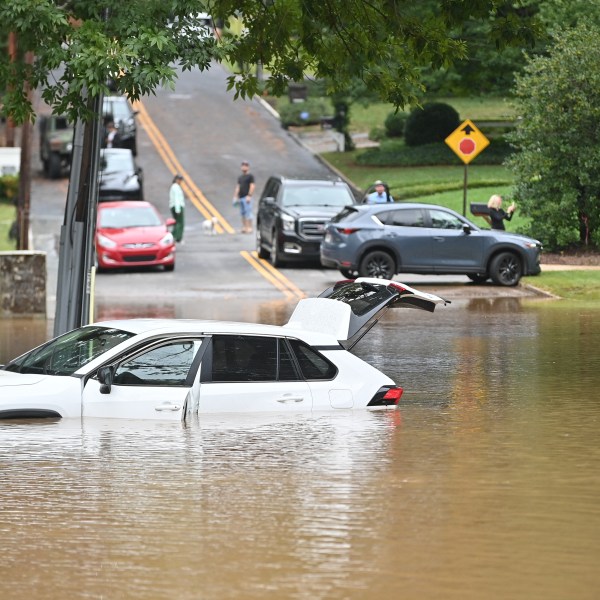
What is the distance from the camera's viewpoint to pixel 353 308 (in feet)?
49.0

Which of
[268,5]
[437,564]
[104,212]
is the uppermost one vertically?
[268,5]

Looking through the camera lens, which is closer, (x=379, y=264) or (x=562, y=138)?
(x=379, y=264)

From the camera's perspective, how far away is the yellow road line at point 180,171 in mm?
44750

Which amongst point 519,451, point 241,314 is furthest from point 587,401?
point 241,314

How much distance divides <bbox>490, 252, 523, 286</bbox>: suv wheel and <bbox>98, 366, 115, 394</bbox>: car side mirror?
62.0 feet

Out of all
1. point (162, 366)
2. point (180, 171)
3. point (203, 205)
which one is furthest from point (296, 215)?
point (162, 366)

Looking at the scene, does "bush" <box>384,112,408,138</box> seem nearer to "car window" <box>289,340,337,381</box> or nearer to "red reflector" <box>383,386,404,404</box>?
"red reflector" <box>383,386,404,404</box>

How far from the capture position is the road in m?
28.8

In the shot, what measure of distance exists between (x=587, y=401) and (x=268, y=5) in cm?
664

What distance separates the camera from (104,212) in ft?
113

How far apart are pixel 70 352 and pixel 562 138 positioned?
73.7ft

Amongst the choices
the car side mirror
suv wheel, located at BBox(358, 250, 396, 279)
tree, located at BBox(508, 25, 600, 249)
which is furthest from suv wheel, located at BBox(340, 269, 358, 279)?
the car side mirror

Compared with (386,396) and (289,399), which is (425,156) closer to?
(386,396)

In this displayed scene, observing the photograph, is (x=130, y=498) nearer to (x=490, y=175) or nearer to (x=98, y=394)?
(x=98, y=394)
